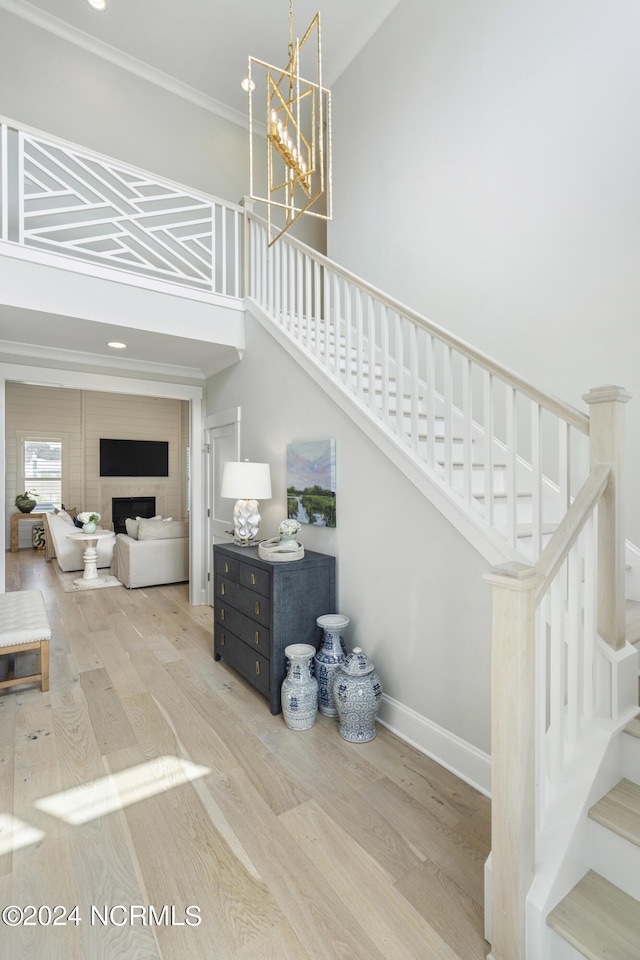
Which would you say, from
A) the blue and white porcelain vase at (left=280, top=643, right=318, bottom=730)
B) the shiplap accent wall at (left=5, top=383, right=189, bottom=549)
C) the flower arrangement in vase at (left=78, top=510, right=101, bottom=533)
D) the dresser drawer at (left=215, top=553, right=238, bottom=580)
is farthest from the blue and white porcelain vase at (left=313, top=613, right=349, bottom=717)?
the shiplap accent wall at (left=5, top=383, right=189, bottom=549)

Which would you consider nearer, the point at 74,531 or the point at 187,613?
the point at 187,613

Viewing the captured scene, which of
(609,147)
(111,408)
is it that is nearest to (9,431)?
(111,408)

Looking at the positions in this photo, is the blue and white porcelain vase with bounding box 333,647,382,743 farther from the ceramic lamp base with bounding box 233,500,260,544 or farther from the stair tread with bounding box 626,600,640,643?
the ceramic lamp base with bounding box 233,500,260,544

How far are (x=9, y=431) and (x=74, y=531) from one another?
11.0 feet

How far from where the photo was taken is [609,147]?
8.38 feet

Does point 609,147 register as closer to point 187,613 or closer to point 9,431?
point 187,613

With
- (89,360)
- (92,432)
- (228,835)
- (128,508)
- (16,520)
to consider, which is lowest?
(228,835)

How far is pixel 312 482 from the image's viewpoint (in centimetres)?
329

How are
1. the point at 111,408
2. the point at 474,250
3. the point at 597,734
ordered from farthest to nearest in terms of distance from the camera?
the point at 111,408 < the point at 474,250 < the point at 597,734

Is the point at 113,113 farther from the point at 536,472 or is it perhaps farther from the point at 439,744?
the point at 439,744

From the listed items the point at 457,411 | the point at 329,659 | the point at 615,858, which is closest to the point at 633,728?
the point at 615,858

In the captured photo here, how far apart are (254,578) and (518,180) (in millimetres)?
3156

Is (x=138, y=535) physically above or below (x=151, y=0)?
below

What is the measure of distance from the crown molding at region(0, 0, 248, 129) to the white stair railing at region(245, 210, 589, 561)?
2.38m
